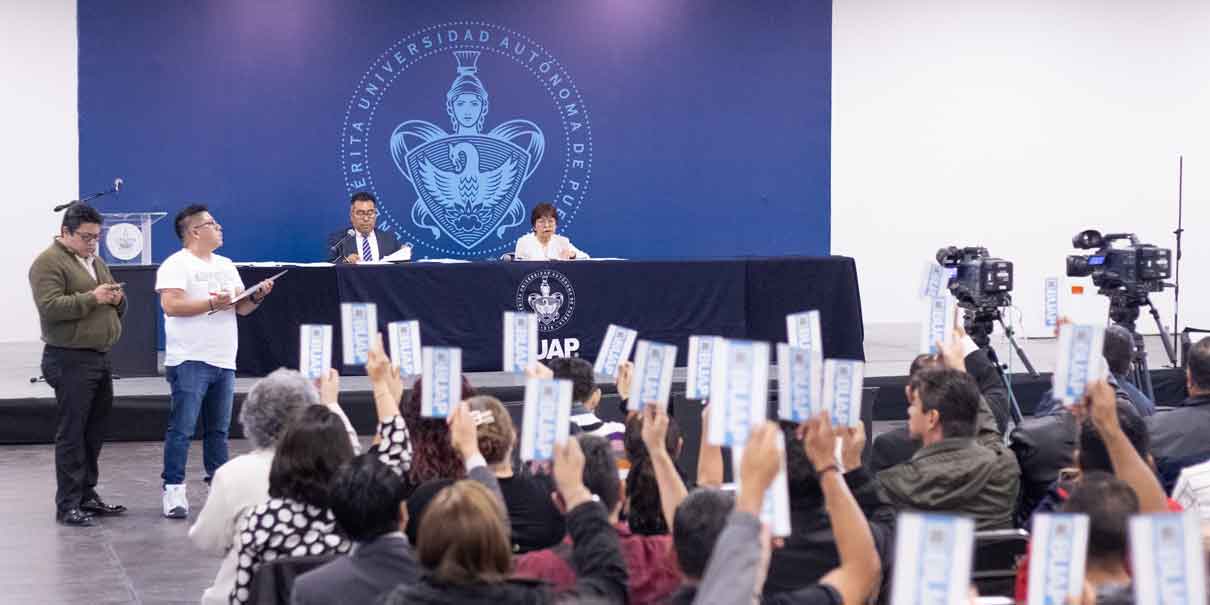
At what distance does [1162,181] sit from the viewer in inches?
500

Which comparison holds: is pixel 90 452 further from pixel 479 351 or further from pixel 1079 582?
pixel 1079 582

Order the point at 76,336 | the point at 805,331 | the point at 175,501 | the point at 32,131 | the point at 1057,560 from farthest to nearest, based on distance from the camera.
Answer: the point at 32,131
the point at 175,501
the point at 76,336
the point at 805,331
the point at 1057,560

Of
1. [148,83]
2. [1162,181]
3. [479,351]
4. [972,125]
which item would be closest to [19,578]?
[479,351]

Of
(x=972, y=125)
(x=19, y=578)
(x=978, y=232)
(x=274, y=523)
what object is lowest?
(x=19, y=578)

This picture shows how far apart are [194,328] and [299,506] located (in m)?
3.18

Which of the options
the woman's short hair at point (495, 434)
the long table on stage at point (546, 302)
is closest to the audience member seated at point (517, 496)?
the woman's short hair at point (495, 434)

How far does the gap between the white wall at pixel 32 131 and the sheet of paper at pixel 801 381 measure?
8.86 m

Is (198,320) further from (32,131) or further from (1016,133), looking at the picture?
(1016,133)

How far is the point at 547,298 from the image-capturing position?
30.0 feet

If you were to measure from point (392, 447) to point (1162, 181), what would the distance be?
10347 mm

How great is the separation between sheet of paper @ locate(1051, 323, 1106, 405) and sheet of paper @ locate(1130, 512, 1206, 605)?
1.33 m

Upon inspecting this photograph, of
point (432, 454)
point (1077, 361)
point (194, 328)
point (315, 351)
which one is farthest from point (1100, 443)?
point (194, 328)

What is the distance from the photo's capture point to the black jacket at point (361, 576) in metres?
2.97

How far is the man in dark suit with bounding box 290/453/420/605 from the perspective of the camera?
297cm
